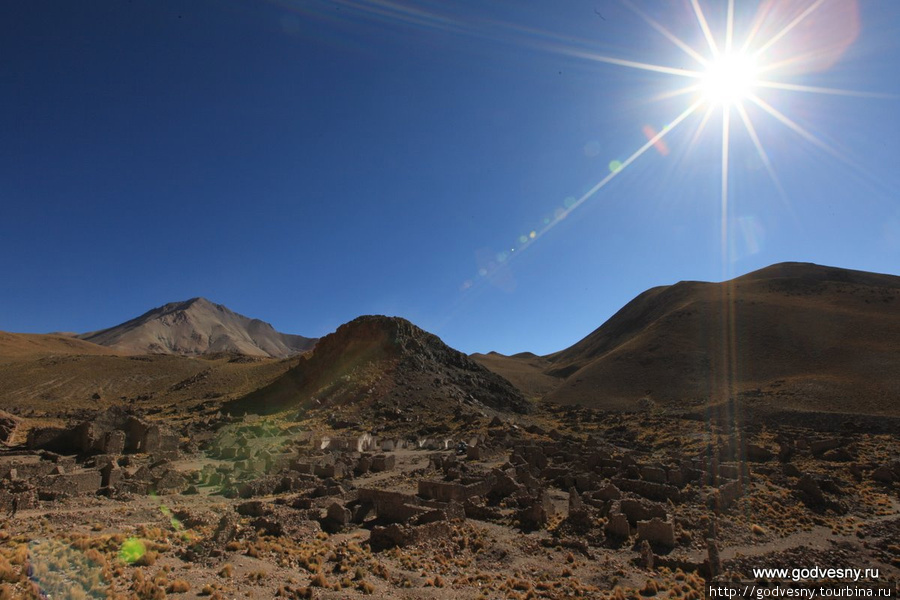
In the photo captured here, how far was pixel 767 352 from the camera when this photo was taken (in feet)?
255

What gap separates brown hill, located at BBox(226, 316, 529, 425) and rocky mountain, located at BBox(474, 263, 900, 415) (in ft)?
69.3

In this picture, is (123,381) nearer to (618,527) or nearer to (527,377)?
(527,377)

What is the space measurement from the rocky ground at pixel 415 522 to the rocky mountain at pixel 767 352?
32.3 metres

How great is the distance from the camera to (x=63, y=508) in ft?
52.9

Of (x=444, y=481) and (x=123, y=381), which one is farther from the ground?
(x=123, y=381)

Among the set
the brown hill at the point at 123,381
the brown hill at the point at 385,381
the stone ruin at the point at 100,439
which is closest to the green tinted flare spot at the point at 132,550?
the stone ruin at the point at 100,439

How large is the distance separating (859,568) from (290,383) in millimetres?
70158

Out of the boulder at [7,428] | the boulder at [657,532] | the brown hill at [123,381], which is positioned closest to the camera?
the boulder at [657,532]

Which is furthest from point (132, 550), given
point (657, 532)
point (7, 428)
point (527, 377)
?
point (527, 377)

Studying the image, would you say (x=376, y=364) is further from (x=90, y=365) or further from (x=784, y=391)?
(x=90, y=365)

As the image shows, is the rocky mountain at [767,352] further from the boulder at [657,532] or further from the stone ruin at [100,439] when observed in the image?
the stone ruin at [100,439]

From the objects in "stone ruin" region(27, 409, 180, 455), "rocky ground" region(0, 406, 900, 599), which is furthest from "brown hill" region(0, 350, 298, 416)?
"rocky ground" region(0, 406, 900, 599)

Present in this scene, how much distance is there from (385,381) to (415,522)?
47.2m

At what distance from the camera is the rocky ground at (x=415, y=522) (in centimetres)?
1118
